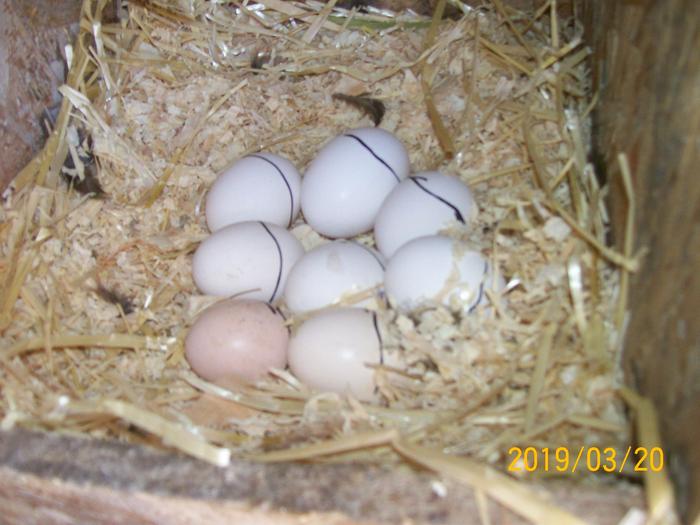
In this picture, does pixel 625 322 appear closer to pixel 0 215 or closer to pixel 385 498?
pixel 385 498

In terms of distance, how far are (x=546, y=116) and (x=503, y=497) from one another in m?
1.00

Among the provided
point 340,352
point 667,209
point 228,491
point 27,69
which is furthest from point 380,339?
point 27,69

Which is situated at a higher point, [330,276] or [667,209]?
[667,209]

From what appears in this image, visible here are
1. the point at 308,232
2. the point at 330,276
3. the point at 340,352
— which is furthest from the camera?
the point at 308,232

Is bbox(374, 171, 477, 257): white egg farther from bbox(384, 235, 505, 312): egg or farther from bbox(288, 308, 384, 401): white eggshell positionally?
bbox(288, 308, 384, 401): white eggshell

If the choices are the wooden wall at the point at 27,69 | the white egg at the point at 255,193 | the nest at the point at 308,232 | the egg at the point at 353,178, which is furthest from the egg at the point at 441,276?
the wooden wall at the point at 27,69

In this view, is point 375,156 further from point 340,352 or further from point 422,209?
point 340,352

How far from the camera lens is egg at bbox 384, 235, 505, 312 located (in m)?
1.48

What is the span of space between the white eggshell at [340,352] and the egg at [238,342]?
68mm

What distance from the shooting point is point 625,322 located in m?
1.32

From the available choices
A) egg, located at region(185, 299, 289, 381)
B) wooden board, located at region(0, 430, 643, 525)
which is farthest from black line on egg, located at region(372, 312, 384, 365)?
wooden board, located at region(0, 430, 643, 525)

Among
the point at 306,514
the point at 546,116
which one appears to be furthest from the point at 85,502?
the point at 546,116

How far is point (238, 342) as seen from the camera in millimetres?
1524

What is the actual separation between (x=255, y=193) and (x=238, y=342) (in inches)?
15.0
